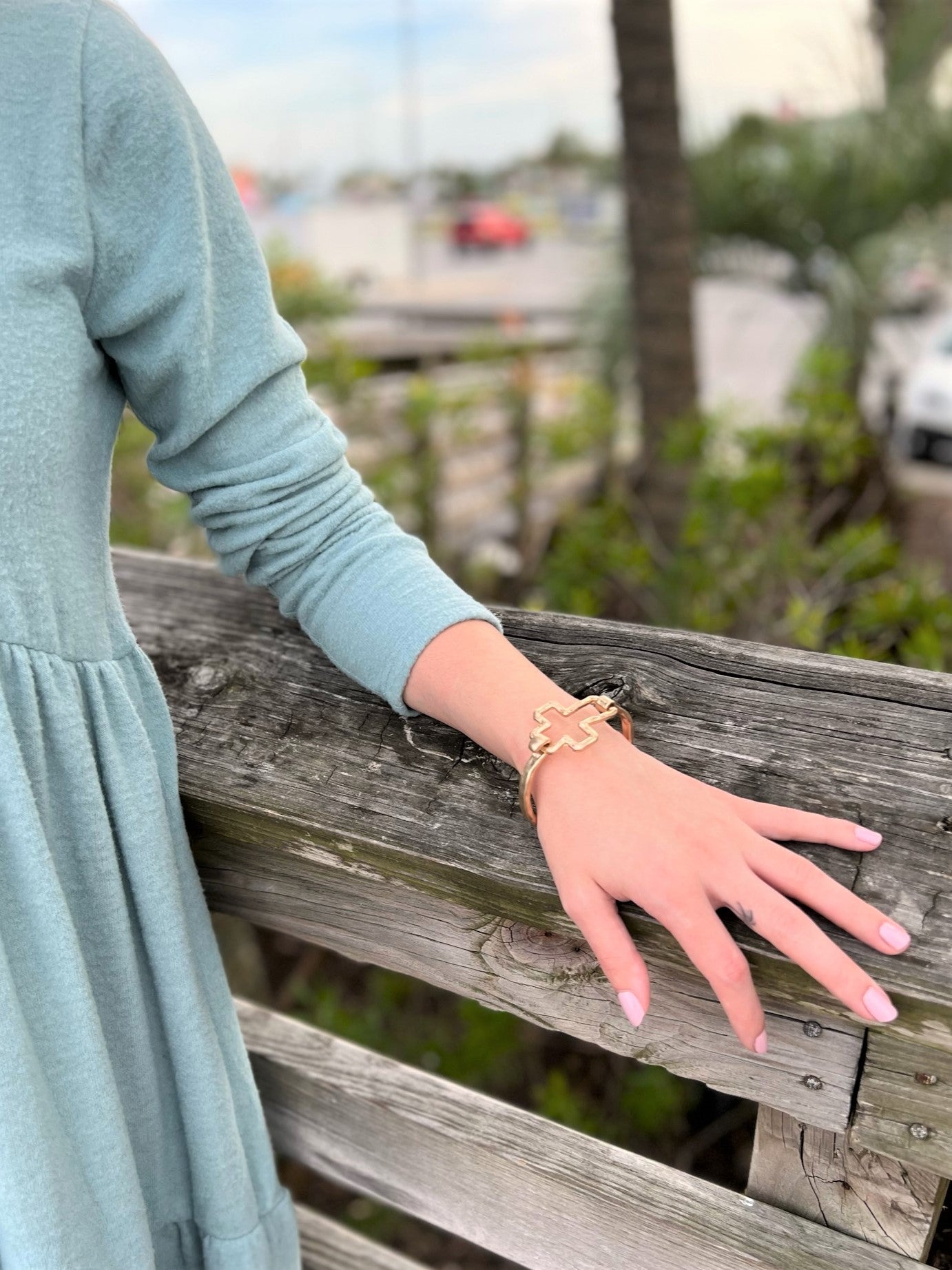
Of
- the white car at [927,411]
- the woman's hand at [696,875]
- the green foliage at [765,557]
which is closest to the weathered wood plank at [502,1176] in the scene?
the woman's hand at [696,875]

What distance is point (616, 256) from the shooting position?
5023mm

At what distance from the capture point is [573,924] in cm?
77

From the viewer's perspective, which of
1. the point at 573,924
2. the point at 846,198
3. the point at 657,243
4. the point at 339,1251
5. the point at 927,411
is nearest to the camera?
the point at 573,924

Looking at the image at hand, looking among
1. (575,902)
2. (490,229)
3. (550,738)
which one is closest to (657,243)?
(550,738)

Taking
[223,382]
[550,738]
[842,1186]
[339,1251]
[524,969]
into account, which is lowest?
[339,1251]

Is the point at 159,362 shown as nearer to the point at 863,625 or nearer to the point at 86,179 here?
the point at 86,179

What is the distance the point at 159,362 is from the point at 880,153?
15.7 feet

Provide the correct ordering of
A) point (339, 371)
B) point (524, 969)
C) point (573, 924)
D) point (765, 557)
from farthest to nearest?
1. point (339, 371)
2. point (765, 557)
3. point (524, 969)
4. point (573, 924)

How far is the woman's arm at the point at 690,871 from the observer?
2.15 ft

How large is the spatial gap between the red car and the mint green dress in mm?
27592

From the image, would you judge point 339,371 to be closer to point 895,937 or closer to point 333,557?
point 333,557

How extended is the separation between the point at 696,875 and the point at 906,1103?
21 cm

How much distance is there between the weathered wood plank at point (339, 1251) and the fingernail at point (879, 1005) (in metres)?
0.86

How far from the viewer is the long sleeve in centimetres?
86
